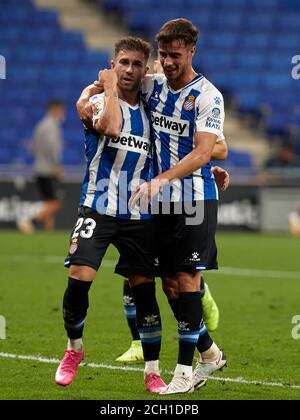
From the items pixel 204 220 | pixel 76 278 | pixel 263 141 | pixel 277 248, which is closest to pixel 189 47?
pixel 204 220

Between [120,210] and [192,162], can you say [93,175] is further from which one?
[192,162]

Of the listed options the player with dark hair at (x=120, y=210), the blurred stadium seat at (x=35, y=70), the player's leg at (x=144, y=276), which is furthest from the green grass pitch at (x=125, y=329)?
the blurred stadium seat at (x=35, y=70)

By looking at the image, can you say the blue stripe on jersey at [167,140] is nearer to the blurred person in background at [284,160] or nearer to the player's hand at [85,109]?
the player's hand at [85,109]

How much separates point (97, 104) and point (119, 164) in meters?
0.40

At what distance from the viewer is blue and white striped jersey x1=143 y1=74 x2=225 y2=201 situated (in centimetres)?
662

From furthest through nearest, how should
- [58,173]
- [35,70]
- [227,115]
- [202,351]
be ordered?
[35,70] → [227,115] → [58,173] → [202,351]

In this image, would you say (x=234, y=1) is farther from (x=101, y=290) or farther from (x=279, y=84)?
(x=101, y=290)

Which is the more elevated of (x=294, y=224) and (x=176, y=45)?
(x=176, y=45)

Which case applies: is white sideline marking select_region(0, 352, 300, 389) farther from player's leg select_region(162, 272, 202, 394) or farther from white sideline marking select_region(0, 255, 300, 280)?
white sideline marking select_region(0, 255, 300, 280)

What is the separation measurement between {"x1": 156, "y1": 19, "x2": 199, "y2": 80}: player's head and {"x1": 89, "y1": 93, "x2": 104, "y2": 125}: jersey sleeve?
1.51 feet

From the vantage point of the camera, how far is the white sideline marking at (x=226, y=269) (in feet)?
45.8

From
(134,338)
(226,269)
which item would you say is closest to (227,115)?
(226,269)

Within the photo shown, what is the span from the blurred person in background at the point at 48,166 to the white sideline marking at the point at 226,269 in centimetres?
433

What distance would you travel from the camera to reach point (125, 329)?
31.0 feet
